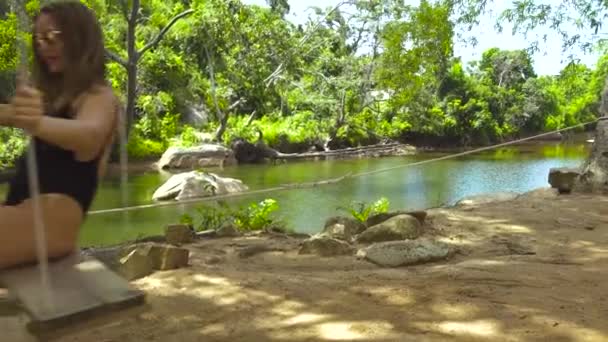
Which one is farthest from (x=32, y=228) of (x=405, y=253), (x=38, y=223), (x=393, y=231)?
(x=393, y=231)

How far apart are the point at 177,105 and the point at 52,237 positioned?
18772 mm

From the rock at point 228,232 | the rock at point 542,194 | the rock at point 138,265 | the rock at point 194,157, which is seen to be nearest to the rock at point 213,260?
the rock at point 138,265

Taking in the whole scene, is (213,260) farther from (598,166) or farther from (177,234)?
(598,166)

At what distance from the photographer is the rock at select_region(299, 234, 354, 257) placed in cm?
397

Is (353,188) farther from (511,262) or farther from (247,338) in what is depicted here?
(247,338)

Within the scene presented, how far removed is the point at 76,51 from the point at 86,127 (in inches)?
8.9

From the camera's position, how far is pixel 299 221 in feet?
27.8

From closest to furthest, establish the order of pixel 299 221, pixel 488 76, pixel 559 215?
pixel 559 215
pixel 299 221
pixel 488 76

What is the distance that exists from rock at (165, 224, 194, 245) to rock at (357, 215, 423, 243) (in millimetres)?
1416

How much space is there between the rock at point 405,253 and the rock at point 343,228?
1.08 metres

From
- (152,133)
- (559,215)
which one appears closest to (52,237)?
(559,215)

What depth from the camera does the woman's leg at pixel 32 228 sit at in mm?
1462

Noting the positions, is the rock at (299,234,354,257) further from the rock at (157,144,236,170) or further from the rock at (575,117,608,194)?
the rock at (157,144,236,170)

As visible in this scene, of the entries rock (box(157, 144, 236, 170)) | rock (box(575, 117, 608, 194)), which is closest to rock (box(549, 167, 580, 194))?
rock (box(575, 117, 608, 194))
